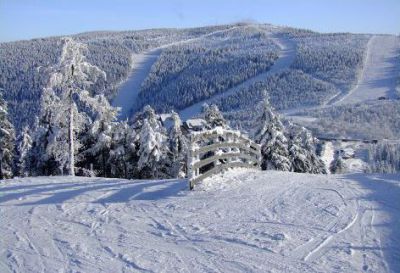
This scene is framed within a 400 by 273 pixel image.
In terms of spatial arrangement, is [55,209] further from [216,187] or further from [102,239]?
[216,187]

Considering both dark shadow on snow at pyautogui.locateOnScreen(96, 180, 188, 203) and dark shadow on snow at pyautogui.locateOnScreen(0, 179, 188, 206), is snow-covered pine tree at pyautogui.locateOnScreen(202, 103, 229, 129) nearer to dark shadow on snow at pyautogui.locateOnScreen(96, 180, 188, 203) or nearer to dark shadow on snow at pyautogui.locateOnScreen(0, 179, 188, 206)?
dark shadow on snow at pyautogui.locateOnScreen(0, 179, 188, 206)

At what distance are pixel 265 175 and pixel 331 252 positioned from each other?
6145mm

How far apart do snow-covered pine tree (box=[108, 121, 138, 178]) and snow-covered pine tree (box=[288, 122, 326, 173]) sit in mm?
10918

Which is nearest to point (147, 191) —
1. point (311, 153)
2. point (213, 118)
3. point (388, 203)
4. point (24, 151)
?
point (388, 203)

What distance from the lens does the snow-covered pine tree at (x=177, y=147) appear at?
109ft

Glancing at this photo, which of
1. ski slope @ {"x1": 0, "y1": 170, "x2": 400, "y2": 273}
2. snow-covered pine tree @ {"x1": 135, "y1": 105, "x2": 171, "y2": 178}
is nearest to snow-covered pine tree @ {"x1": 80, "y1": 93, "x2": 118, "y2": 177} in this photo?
snow-covered pine tree @ {"x1": 135, "y1": 105, "x2": 171, "y2": 178}

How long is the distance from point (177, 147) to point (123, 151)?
13.1 ft

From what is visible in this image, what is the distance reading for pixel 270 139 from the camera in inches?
1284

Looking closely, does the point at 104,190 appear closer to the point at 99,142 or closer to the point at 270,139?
the point at 270,139

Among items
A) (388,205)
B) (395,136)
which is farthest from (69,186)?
(395,136)

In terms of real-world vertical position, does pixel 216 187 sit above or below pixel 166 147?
above

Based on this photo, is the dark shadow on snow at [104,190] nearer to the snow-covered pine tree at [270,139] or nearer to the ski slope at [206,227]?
the ski slope at [206,227]

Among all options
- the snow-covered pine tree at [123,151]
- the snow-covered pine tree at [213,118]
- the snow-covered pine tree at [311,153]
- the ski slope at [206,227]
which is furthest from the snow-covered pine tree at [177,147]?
the ski slope at [206,227]

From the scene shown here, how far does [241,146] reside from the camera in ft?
48.4
